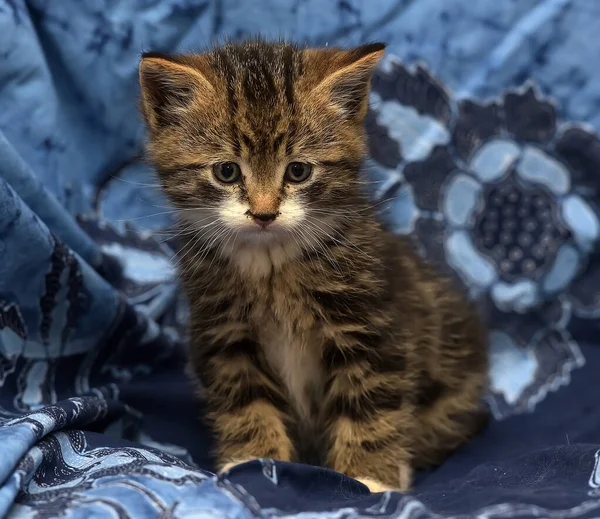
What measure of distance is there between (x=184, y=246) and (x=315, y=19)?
0.84 metres

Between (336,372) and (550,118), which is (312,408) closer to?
(336,372)

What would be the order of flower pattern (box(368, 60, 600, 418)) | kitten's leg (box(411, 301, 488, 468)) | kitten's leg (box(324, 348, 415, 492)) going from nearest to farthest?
1. kitten's leg (box(324, 348, 415, 492))
2. kitten's leg (box(411, 301, 488, 468))
3. flower pattern (box(368, 60, 600, 418))

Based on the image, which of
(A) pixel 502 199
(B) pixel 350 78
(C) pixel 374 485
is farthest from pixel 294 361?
→ (A) pixel 502 199

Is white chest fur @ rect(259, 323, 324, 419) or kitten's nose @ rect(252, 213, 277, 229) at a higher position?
kitten's nose @ rect(252, 213, 277, 229)

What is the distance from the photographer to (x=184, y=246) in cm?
144

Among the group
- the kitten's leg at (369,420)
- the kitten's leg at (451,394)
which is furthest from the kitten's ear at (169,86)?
the kitten's leg at (451,394)

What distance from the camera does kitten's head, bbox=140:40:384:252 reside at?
50.6 inches

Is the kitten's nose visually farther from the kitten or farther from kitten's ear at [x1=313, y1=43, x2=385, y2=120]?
kitten's ear at [x1=313, y1=43, x2=385, y2=120]

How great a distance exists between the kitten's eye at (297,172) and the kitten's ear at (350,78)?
13 cm

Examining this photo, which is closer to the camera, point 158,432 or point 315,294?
point 315,294

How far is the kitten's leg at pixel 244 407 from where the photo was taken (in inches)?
55.3

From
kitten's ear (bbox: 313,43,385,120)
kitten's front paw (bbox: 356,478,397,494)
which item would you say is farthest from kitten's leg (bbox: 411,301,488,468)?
kitten's ear (bbox: 313,43,385,120)

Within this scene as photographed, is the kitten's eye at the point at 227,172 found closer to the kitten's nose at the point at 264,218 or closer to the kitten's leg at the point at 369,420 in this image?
the kitten's nose at the point at 264,218

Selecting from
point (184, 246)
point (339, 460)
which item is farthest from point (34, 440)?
point (339, 460)
